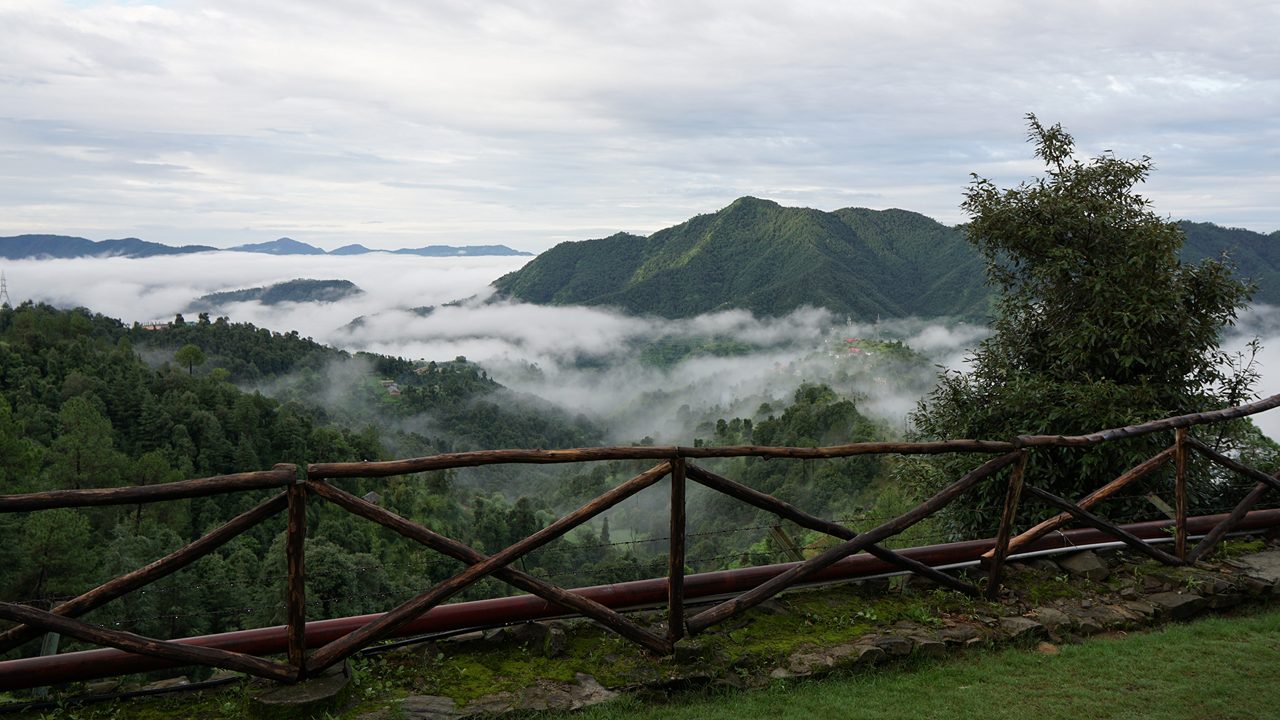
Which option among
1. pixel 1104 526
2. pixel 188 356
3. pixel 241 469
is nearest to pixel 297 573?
pixel 1104 526

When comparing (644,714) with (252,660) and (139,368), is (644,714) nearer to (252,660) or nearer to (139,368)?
(252,660)

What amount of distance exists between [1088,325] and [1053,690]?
4486 mm

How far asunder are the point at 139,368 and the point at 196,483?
210 ft

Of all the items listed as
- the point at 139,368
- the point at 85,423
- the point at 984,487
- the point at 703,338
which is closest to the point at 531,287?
the point at 703,338

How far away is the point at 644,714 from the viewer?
3801 millimetres

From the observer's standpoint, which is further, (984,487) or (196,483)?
(984,487)

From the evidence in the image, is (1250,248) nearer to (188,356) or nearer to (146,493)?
(146,493)

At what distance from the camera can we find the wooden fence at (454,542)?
3365mm

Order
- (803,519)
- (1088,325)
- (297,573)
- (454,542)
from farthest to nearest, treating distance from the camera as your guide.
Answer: (1088,325), (803,519), (454,542), (297,573)

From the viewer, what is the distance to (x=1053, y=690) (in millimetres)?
4074

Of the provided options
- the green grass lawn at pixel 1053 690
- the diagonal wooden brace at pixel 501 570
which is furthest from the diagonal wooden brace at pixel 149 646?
the green grass lawn at pixel 1053 690

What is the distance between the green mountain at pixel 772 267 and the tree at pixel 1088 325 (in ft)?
366

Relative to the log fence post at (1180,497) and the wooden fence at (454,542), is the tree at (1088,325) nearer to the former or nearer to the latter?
the log fence post at (1180,497)

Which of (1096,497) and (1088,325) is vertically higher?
(1088,325)
